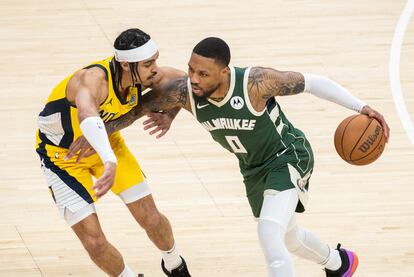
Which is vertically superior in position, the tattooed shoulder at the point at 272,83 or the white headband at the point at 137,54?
the white headband at the point at 137,54

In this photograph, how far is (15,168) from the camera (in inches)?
375

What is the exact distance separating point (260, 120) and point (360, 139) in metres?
0.74

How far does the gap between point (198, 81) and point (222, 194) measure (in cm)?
263

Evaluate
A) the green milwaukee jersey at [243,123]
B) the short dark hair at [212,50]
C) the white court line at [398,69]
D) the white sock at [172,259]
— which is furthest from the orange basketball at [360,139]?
the white court line at [398,69]

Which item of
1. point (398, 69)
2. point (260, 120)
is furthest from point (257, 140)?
point (398, 69)

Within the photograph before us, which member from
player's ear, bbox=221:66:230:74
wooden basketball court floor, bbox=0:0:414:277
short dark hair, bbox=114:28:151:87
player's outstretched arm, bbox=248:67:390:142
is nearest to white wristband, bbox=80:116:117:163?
short dark hair, bbox=114:28:151:87

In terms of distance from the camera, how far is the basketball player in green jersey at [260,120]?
21.4ft

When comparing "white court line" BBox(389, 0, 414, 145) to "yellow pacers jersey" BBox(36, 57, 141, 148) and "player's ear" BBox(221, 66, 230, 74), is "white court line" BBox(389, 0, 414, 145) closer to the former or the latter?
"player's ear" BBox(221, 66, 230, 74)

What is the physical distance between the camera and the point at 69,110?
6.94 meters

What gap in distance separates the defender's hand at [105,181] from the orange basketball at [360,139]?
5.98 ft

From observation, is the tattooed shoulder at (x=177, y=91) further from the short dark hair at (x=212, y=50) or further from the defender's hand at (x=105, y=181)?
the defender's hand at (x=105, y=181)

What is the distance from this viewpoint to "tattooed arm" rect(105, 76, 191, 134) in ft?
22.6

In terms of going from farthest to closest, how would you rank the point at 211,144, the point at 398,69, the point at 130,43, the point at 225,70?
the point at 398,69, the point at 211,144, the point at 130,43, the point at 225,70

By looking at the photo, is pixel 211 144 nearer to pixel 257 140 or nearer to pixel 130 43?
pixel 257 140
